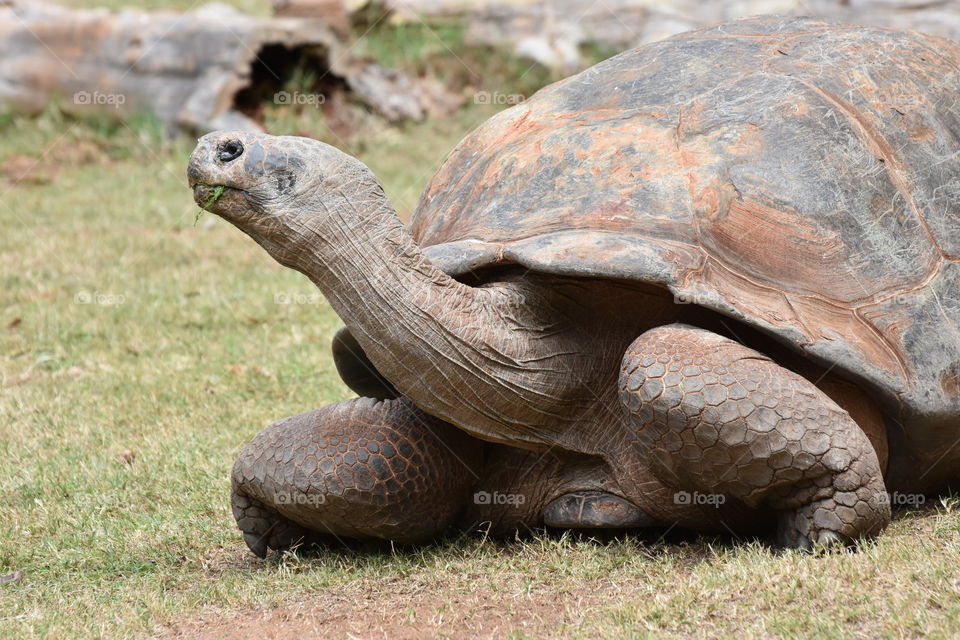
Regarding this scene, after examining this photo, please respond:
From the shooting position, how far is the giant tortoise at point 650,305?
3318mm

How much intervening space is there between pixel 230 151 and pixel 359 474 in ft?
3.57

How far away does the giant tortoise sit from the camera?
3318 mm

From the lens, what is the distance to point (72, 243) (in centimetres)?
888

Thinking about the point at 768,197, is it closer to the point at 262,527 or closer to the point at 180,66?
the point at 262,527

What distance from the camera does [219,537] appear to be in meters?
4.25

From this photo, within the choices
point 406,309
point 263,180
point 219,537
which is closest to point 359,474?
point 406,309

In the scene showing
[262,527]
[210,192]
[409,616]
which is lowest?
[409,616]

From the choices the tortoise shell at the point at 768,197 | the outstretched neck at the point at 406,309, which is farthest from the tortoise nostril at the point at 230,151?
the tortoise shell at the point at 768,197

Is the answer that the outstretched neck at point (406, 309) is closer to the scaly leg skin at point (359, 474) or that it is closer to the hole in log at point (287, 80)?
the scaly leg skin at point (359, 474)

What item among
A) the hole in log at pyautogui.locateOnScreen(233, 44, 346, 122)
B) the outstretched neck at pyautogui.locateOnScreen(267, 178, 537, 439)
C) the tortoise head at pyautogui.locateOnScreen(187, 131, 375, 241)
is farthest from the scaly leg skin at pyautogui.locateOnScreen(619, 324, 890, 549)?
the hole in log at pyautogui.locateOnScreen(233, 44, 346, 122)

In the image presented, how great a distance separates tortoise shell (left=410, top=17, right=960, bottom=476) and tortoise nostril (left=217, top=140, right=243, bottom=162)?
743 mm

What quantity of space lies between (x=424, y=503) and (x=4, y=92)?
31.8 feet

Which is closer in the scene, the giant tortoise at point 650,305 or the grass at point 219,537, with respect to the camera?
the grass at point 219,537

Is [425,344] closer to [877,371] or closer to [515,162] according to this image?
[515,162]
